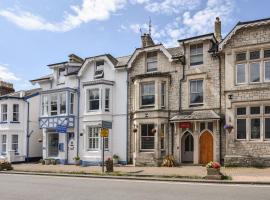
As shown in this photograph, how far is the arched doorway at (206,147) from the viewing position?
2480 centimetres

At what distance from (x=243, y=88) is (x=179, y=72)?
16.9 ft

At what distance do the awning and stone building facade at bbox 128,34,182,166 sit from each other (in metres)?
1.06

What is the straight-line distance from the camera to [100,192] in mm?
13719

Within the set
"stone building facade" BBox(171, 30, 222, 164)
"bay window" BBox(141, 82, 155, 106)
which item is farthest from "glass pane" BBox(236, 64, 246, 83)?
"bay window" BBox(141, 82, 155, 106)

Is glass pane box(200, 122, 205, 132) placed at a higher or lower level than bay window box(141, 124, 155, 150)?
higher

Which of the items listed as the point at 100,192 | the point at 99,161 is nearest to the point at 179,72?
the point at 99,161

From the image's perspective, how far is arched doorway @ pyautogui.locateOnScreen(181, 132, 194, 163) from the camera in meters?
26.1

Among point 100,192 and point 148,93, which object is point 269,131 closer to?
point 148,93

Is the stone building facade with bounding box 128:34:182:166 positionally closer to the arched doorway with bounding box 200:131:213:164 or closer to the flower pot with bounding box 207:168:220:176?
the arched doorway with bounding box 200:131:213:164

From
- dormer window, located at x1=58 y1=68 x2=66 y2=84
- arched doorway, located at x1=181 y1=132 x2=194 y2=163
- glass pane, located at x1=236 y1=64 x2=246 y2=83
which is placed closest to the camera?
glass pane, located at x1=236 y1=64 x2=246 y2=83

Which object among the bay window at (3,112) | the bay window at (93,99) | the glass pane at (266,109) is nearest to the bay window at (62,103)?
the bay window at (93,99)

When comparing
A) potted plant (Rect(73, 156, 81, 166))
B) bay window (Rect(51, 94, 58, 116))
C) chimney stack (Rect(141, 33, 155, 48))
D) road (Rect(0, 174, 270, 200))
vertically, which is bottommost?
potted plant (Rect(73, 156, 81, 166))

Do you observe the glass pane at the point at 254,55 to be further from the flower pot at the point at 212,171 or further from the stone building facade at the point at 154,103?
the flower pot at the point at 212,171

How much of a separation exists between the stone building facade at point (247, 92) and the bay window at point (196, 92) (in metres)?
1.97
